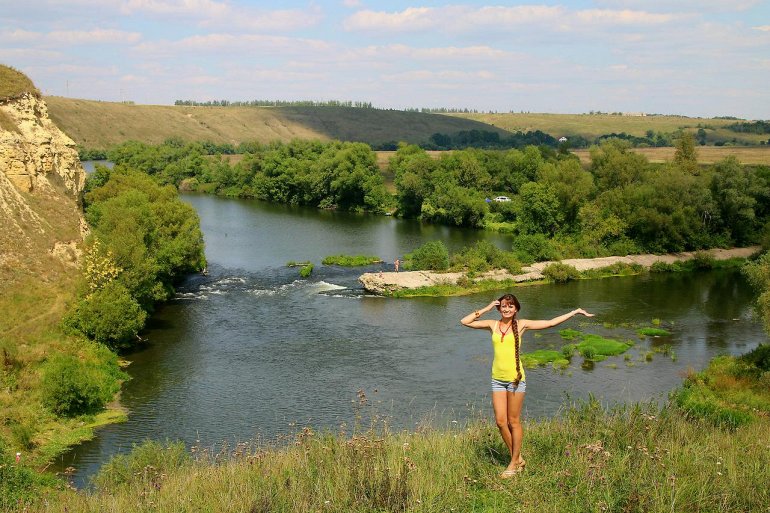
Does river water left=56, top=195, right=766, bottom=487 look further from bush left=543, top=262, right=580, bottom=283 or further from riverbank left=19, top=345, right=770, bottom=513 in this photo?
riverbank left=19, top=345, right=770, bottom=513

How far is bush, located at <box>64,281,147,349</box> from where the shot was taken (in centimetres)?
2886

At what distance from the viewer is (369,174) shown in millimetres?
81062

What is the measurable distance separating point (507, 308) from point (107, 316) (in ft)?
76.4

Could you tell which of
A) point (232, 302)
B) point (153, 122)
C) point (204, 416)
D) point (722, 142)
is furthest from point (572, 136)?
point (204, 416)

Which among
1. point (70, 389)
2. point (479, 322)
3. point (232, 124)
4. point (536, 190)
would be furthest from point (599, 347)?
point (232, 124)

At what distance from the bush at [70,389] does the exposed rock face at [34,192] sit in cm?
696

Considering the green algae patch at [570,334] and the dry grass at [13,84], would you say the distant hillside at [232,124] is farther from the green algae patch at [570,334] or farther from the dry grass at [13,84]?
the green algae patch at [570,334]

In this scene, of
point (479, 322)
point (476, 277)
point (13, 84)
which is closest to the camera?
point (479, 322)

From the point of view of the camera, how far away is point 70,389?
23719 millimetres

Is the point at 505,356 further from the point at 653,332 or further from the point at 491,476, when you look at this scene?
the point at 653,332

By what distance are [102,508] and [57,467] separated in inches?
488

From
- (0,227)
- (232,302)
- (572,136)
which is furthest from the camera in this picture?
(572,136)

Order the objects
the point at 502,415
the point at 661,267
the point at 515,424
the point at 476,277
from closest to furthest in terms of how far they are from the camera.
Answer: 1. the point at 515,424
2. the point at 502,415
3. the point at 476,277
4. the point at 661,267

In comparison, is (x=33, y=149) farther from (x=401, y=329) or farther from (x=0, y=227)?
(x=401, y=329)
